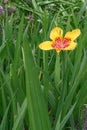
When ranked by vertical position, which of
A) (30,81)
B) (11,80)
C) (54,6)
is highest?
(30,81)

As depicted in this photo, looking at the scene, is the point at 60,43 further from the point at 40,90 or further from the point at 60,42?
the point at 40,90

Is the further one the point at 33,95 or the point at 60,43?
the point at 60,43

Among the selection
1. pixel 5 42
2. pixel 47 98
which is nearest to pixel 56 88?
pixel 47 98

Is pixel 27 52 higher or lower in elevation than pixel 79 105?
higher

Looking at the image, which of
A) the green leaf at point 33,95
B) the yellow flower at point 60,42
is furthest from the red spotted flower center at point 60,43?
the green leaf at point 33,95

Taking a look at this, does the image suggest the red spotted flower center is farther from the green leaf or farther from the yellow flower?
the green leaf

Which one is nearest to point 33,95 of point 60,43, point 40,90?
point 40,90

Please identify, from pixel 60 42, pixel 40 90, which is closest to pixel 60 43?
pixel 60 42

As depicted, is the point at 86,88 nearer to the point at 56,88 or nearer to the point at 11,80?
the point at 56,88
